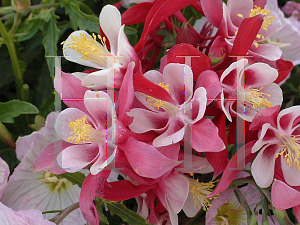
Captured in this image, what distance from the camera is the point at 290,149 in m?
0.37

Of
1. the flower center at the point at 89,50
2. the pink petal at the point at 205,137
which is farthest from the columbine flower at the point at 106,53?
the pink petal at the point at 205,137

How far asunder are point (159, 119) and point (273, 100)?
5.0 inches

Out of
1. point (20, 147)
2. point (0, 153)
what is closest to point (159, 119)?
point (20, 147)

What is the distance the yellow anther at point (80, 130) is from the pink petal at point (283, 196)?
7.7 inches

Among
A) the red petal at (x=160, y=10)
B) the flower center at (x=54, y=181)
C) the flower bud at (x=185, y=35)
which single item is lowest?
the flower center at (x=54, y=181)

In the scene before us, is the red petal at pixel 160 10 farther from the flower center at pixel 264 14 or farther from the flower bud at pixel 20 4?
the flower bud at pixel 20 4

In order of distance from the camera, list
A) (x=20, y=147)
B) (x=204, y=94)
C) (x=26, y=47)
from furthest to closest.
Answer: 1. (x=26, y=47)
2. (x=20, y=147)
3. (x=204, y=94)

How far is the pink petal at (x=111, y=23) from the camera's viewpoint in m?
0.38

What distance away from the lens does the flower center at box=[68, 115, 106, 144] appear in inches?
14.1

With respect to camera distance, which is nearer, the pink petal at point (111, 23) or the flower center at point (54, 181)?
the pink petal at point (111, 23)

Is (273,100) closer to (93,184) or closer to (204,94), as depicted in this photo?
(204,94)

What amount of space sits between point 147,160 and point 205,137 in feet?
0.20

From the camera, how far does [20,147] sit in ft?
1.54

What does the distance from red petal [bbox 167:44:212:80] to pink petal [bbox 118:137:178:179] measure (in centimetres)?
10
